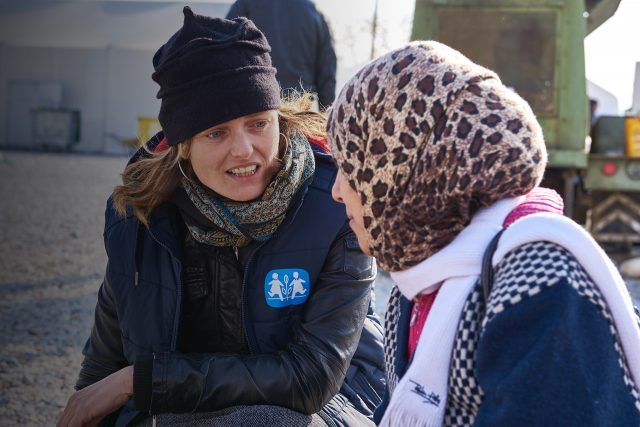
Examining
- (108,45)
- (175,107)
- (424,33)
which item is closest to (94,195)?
(424,33)

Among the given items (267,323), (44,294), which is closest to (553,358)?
(267,323)

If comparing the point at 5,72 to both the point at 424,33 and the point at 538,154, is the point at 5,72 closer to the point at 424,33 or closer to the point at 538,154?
the point at 424,33

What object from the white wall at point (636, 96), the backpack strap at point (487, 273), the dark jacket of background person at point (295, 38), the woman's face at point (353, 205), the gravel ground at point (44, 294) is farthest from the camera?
the white wall at point (636, 96)

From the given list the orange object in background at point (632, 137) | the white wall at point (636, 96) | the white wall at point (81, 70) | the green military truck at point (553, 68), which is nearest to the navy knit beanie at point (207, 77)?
the green military truck at point (553, 68)

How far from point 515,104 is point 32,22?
3141 centimetres

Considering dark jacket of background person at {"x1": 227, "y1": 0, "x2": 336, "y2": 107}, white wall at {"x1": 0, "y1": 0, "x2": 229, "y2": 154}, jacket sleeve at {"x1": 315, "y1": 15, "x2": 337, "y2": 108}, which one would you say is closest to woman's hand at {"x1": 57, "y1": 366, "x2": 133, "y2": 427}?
dark jacket of background person at {"x1": 227, "y1": 0, "x2": 336, "y2": 107}

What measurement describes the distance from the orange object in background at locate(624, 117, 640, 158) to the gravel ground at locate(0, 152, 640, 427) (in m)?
1.20

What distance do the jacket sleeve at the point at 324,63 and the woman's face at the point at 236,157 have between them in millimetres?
2745

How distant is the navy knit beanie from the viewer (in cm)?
244

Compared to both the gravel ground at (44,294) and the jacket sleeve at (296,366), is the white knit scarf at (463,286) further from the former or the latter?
the gravel ground at (44,294)

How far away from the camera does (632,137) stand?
23.7 ft

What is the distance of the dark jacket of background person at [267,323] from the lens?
7.36 feet

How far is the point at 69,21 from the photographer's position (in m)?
30.2

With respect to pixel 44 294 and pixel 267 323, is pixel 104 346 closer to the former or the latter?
pixel 267 323
